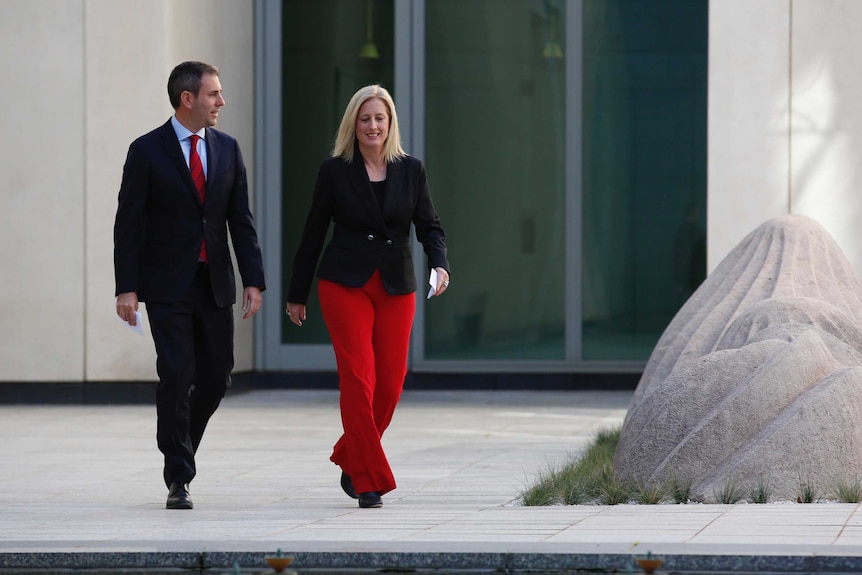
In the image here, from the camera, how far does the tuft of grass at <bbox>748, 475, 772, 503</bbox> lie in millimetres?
6836

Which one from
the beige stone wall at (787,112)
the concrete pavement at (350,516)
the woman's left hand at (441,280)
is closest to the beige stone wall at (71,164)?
the concrete pavement at (350,516)

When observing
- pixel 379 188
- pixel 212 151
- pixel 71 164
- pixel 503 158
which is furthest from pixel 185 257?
pixel 503 158

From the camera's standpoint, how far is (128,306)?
7039mm

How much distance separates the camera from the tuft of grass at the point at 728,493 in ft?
22.4

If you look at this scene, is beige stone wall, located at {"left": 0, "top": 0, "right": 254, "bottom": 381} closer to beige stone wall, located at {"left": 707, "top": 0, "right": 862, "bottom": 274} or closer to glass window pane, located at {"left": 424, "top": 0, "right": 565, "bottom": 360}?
glass window pane, located at {"left": 424, "top": 0, "right": 565, "bottom": 360}

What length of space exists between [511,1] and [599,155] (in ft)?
6.08

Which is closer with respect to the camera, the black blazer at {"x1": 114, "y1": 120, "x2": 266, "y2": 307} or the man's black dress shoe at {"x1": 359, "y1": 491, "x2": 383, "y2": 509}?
the man's black dress shoe at {"x1": 359, "y1": 491, "x2": 383, "y2": 509}

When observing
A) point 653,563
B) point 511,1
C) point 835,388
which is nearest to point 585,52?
point 511,1

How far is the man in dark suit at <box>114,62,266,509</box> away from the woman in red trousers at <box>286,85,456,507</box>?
358 millimetres

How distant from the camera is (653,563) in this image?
3760mm

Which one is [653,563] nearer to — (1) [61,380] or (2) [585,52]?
(1) [61,380]

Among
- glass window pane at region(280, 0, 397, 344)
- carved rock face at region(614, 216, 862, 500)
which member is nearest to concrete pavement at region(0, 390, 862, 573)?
carved rock face at region(614, 216, 862, 500)

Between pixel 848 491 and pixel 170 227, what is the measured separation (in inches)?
129

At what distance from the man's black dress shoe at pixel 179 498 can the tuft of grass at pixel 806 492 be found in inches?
108
